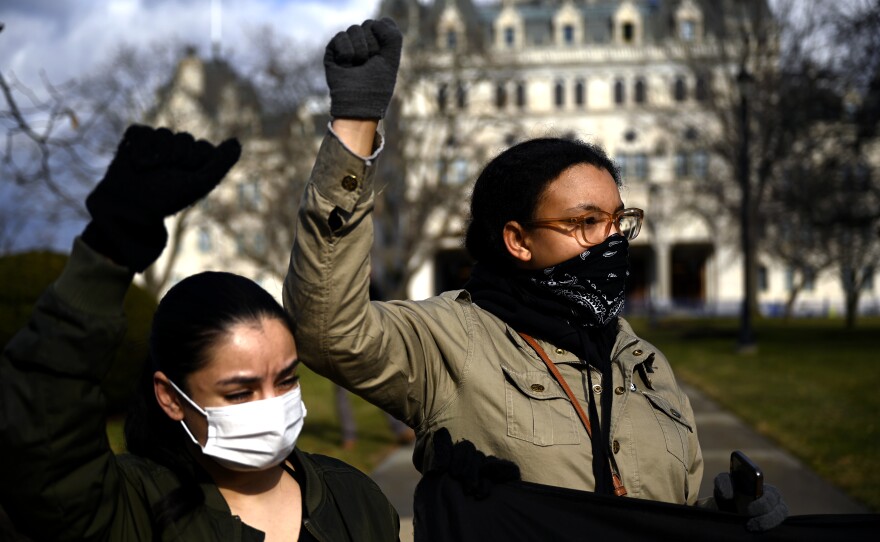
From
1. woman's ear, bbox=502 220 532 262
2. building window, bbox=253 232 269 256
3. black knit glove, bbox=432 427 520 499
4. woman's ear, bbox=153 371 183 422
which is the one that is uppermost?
woman's ear, bbox=502 220 532 262

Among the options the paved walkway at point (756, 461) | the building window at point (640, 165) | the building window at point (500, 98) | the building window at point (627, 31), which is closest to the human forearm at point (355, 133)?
the paved walkway at point (756, 461)

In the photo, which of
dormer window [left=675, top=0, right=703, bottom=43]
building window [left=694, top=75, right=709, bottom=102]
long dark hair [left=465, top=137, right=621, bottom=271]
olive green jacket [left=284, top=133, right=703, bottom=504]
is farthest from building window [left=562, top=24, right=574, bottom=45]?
olive green jacket [left=284, top=133, right=703, bottom=504]

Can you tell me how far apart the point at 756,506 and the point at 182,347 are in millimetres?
1556

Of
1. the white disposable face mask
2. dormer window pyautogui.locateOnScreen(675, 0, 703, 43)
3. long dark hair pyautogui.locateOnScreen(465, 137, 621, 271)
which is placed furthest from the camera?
dormer window pyautogui.locateOnScreen(675, 0, 703, 43)

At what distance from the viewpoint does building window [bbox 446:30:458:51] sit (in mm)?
26625

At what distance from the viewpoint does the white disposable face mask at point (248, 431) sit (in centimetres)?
242

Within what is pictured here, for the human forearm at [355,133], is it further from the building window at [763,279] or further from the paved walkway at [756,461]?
the building window at [763,279]

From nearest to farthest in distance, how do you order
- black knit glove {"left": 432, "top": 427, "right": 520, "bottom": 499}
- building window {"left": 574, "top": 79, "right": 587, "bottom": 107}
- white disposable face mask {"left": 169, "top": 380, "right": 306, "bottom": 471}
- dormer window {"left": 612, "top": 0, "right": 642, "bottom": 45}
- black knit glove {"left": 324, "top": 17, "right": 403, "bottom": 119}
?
black knit glove {"left": 324, "top": 17, "right": 403, "bottom": 119} → white disposable face mask {"left": 169, "top": 380, "right": 306, "bottom": 471} → black knit glove {"left": 432, "top": 427, "right": 520, "bottom": 499} → dormer window {"left": 612, "top": 0, "right": 642, "bottom": 45} → building window {"left": 574, "top": 79, "right": 587, "bottom": 107}

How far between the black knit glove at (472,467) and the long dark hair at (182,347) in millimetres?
541

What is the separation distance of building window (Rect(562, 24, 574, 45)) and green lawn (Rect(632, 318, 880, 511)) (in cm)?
3896

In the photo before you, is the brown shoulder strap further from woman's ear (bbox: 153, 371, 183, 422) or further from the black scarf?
woman's ear (bbox: 153, 371, 183, 422)

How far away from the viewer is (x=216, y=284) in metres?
2.60

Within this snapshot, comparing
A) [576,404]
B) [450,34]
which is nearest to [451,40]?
[450,34]

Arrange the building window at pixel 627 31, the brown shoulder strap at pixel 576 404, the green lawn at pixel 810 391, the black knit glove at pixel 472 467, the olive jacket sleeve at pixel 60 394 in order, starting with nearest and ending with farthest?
the olive jacket sleeve at pixel 60 394 < the black knit glove at pixel 472 467 < the brown shoulder strap at pixel 576 404 < the green lawn at pixel 810 391 < the building window at pixel 627 31
